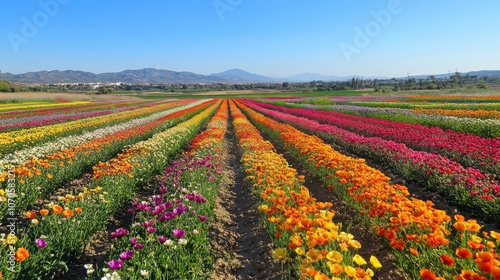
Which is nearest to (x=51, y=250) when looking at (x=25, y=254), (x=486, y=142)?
(x=25, y=254)

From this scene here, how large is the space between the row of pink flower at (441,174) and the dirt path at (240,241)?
3.58 metres

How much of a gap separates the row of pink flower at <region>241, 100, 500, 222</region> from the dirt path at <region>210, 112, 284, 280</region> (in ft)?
11.7

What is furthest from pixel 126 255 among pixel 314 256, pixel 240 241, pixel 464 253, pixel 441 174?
pixel 441 174

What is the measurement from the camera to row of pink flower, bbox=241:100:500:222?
18.9ft

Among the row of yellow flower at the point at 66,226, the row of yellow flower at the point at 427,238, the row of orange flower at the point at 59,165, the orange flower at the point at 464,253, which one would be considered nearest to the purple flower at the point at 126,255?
the row of yellow flower at the point at 66,226

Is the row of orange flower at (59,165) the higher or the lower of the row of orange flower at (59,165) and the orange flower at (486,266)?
the lower

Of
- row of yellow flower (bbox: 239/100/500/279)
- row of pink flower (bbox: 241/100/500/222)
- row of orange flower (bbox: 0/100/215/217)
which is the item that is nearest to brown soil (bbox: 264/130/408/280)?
row of yellow flower (bbox: 239/100/500/279)

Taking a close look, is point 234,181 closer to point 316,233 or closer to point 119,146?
point 119,146

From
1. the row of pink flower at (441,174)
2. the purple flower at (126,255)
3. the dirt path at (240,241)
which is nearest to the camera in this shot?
the purple flower at (126,255)

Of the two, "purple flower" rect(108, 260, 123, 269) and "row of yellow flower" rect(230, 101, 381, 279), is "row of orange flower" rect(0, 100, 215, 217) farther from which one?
"row of yellow flower" rect(230, 101, 381, 279)

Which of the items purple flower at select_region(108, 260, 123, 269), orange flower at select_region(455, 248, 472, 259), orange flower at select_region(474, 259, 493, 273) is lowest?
purple flower at select_region(108, 260, 123, 269)

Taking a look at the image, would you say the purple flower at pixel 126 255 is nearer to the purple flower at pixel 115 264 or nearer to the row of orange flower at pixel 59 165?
the purple flower at pixel 115 264

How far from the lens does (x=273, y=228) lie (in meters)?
4.98

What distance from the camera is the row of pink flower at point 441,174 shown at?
226 inches
